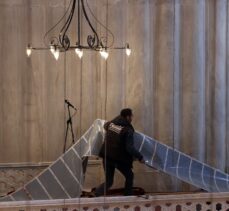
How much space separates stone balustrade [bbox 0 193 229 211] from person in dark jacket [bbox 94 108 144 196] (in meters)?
1.34

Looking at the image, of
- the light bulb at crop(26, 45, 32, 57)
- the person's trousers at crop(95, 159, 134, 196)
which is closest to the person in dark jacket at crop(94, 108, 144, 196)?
the person's trousers at crop(95, 159, 134, 196)

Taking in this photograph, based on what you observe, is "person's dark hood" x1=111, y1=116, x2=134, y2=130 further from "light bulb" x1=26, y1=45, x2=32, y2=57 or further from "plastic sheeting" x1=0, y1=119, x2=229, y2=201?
"light bulb" x1=26, y1=45, x2=32, y2=57

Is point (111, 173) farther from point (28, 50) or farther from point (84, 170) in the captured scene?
point (28, 50)

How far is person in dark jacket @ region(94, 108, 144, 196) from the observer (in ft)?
25.4

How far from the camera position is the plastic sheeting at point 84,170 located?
7.28 meters

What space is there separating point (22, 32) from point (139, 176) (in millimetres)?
2753

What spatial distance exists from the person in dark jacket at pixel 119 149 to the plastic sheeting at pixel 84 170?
0.19 metres

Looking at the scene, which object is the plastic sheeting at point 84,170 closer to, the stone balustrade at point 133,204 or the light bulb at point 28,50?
the stone balustrade at point 133,204

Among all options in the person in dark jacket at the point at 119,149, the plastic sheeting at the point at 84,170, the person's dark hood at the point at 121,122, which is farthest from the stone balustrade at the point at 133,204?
the person's dark hood at the point at 121,122

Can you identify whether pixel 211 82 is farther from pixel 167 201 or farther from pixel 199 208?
pixel 167 201

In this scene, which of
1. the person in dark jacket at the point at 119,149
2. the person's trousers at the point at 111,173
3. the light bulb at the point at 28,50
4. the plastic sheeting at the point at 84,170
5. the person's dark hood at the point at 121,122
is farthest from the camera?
the light bulb at the point at 28,50

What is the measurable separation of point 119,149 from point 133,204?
1.57m

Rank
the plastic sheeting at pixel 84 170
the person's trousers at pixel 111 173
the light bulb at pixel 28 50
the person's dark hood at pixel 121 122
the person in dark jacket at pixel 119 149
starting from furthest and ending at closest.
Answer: the light bulb at pixel 28 50 < the person's trousers at pixel 111 173 < the person's dark hood at pixel 121 122 < the person in dark jacket at pixel 119 149 < the plastic sheeting at pixel 84 170

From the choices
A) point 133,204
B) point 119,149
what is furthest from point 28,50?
point 133,204
